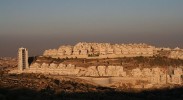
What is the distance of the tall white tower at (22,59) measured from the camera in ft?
180

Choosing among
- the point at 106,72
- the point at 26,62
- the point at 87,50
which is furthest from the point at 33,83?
the point at 87,50

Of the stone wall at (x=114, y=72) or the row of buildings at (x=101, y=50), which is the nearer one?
the stone wall at (x=114, y=72)

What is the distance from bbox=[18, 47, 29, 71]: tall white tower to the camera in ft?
180

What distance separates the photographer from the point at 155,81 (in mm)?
44000

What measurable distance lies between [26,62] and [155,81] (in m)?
18.2

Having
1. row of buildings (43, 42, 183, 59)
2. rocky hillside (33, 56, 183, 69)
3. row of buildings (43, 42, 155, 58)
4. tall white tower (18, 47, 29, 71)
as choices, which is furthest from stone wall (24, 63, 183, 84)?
row of buildings (43, 42, 155, 58)

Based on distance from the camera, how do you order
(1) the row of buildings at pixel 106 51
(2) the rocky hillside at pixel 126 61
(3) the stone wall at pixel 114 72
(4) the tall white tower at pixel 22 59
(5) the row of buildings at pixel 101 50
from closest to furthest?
(3) the stone wall at pixel 114 72 → (2) the rocky hillside at pixel 126 61 → (4) the tall white tower at pixel 22 59 → (1) the row of buildings at pixel 106 51 → (5) the row of buildings at pixel 101 50

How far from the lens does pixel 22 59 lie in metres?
55.2

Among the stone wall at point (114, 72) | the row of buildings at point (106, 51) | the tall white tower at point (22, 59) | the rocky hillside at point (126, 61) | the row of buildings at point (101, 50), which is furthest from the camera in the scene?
the row of buildings at point (101, 50)

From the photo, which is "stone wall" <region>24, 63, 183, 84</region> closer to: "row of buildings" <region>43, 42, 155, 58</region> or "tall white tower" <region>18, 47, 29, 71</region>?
"tall white tower" <region>18, 47, 29, 71</region>

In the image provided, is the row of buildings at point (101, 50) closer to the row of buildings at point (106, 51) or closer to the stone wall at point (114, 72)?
the row of buildings at point (106, 51)

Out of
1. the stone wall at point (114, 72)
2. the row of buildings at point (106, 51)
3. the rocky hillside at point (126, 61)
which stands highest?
the row of buildings at point (106, 51)

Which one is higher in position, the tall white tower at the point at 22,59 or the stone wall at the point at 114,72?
the tall white tower at the point at 22,59

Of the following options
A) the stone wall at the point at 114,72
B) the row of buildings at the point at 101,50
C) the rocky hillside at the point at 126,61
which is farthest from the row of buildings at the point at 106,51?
the stone wall at the point at 114,72
